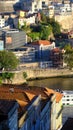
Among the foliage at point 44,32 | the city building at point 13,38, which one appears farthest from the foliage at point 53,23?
the city building at point 13,38

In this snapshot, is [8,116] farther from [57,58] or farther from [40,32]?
[40,32]

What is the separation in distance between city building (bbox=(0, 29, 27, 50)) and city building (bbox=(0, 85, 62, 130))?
9.15 m

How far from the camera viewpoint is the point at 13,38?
A: 19.7 m

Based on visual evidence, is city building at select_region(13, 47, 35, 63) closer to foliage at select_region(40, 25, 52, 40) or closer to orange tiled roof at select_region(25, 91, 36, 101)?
foliage at select_region(40, 25, 52, 40)

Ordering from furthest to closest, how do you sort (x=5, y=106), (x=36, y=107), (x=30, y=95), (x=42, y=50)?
(x=42, y=50), (x=30, y=95), (x=36, y=107), (x=5, y=106)

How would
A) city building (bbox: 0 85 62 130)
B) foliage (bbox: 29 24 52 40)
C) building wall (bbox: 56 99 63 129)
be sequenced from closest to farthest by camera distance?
city building (bbox: 0 85 62 130), building wall (bbox: 56 99 63 129), foliage (bbox: 29 24 52 40)

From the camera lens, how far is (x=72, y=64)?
1733 centimetres

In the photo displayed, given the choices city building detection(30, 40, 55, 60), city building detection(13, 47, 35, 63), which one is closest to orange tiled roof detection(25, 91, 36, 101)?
city building detection(13, 47, 35, 63)

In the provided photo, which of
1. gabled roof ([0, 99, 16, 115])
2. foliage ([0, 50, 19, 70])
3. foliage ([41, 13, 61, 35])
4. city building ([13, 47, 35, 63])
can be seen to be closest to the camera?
gabled roof ([0, 99, 16, 115])

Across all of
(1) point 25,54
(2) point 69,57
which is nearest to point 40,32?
(1) point 25,54

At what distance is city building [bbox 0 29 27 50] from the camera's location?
1933 centimetres

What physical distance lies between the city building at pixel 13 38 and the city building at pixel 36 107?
30.0 ft

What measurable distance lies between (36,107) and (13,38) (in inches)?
450

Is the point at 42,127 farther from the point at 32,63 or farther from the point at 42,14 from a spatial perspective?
the point at 42,14
